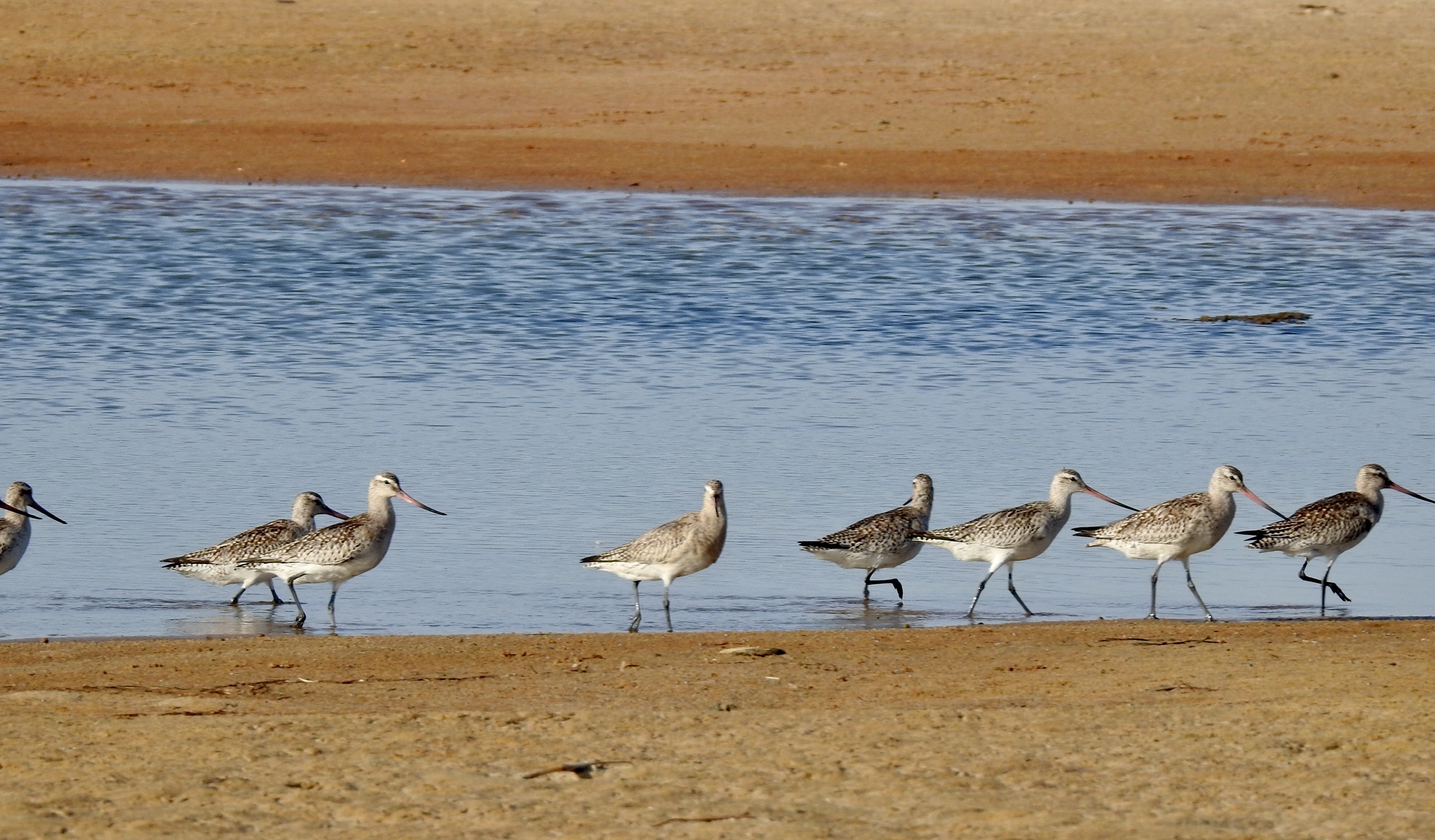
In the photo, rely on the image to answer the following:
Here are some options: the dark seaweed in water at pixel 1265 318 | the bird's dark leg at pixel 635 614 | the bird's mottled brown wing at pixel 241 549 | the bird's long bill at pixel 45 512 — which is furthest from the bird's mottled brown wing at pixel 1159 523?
the dark seaweed in water at pixel 1265 318

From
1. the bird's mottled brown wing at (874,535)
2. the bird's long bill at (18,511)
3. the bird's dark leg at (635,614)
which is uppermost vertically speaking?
the bird's long bill at (18,511)

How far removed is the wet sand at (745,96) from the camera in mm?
28578

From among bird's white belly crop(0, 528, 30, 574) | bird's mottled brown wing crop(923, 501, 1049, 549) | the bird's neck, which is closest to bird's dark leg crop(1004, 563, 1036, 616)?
bird's mottled brown wing crop(923, 501, 1049, 549)

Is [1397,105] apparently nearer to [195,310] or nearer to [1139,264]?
[1139,264]

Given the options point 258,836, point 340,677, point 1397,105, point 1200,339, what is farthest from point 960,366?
point 1397,105

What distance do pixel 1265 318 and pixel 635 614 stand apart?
35.9 ft

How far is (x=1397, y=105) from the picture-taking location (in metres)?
31.5

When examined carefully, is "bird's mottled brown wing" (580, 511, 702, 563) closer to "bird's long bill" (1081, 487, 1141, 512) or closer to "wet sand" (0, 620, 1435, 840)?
"wet sand" (0, 620, 1435, 840)

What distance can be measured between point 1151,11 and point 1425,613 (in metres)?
29.2

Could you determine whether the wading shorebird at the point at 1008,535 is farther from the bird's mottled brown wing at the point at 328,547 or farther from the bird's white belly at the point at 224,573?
the bird's white belly at the point at 224,573

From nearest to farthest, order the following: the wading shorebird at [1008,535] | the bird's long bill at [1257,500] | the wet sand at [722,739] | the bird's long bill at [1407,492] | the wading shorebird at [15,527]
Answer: the wet sand at [722,739], the wading shorebird at [15,527], the wading shorebird at [1008,535], the bird's long bill at [1257,500], the bird's long bill at [1407,492]

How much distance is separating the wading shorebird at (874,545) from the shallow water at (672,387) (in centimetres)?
23

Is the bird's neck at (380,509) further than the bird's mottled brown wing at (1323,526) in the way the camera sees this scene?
No

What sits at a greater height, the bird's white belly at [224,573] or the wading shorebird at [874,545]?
the wading shorebird at [874,545]
